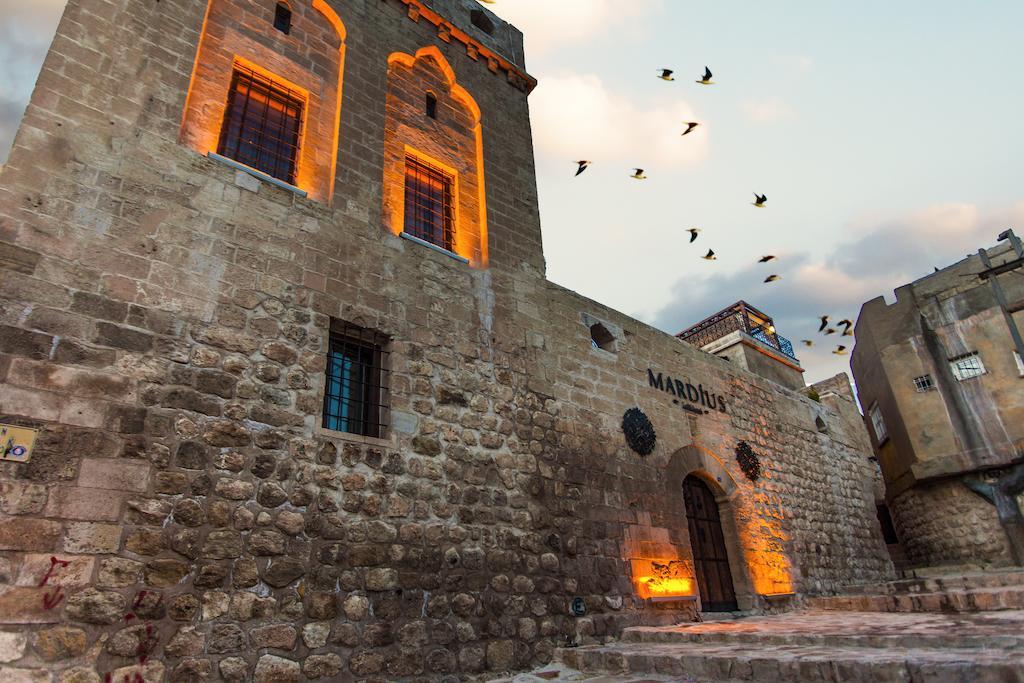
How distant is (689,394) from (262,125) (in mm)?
7289

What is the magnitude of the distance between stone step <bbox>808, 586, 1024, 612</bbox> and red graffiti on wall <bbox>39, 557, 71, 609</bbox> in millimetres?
7948

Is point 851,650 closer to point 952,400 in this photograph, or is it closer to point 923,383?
point 952,400

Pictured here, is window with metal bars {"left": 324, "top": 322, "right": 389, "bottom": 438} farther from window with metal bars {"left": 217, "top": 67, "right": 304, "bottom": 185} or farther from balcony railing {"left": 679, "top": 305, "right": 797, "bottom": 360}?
balcony railing {"left": 679, "top": 305, "right": 797, "bottom": 360}

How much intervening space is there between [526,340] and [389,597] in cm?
343

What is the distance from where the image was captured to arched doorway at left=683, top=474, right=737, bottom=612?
834cm

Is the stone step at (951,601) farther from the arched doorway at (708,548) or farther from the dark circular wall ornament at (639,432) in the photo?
the dark circular wall ornament at (639,432)

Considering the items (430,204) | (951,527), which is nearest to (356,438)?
(430,204)

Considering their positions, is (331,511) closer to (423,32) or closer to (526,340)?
(526,340)

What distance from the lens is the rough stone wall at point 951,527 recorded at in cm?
1238

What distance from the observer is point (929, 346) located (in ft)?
46.9

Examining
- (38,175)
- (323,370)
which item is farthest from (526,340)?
(38,175)

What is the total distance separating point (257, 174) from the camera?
5566 mm

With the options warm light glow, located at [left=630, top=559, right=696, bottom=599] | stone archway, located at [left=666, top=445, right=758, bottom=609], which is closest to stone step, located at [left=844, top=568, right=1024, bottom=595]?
stone archway, located at [left=666, top=445, right=758, bottom=609]

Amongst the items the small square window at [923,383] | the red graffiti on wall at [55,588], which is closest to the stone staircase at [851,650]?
the red graffiti on wall at [55,588]
